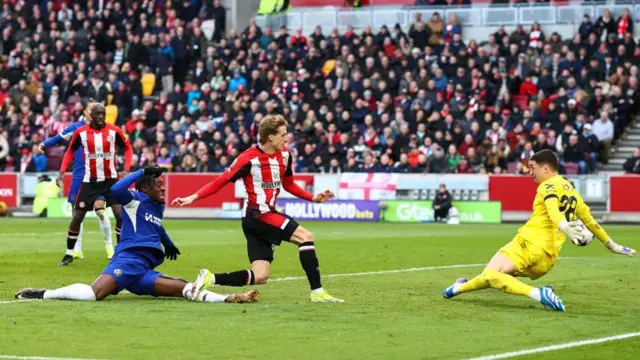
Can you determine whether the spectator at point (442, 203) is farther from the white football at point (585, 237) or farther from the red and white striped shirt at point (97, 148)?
the white football at point (585, 237)

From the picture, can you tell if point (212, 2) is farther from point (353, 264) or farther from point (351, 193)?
point (353, 264)

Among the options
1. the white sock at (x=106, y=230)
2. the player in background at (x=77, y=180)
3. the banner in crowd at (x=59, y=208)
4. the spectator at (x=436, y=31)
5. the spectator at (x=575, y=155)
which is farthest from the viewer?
the spectator at (x=436, y=31)

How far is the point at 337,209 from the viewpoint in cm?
3503

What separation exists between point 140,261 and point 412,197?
23230 millimetres

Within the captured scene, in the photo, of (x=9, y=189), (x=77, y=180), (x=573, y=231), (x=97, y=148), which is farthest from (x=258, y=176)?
(x=9, y=189)

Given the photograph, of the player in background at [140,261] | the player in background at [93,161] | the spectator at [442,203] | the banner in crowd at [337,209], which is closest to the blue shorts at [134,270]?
the player in background at [140,261]

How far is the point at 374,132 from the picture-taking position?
36094mm

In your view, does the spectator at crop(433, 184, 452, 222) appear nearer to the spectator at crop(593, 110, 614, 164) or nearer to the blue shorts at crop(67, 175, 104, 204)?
the spectator at crop(593, 110, 614, 164)

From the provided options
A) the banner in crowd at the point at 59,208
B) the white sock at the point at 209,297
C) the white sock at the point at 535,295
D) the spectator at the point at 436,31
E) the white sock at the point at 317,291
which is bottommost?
the banner in crowd at the point at 59,208

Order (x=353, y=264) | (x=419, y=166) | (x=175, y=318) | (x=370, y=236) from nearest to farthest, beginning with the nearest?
(x=175, y=318), (x=353, y=264), (x=370, y=236), (x=419, y=166)

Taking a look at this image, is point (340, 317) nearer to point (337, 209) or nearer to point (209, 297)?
point (209, 297)

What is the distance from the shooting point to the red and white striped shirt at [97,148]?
17562 mm

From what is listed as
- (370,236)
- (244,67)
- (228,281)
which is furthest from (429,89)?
(228,281)

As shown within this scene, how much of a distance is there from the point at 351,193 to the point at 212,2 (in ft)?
43.9
